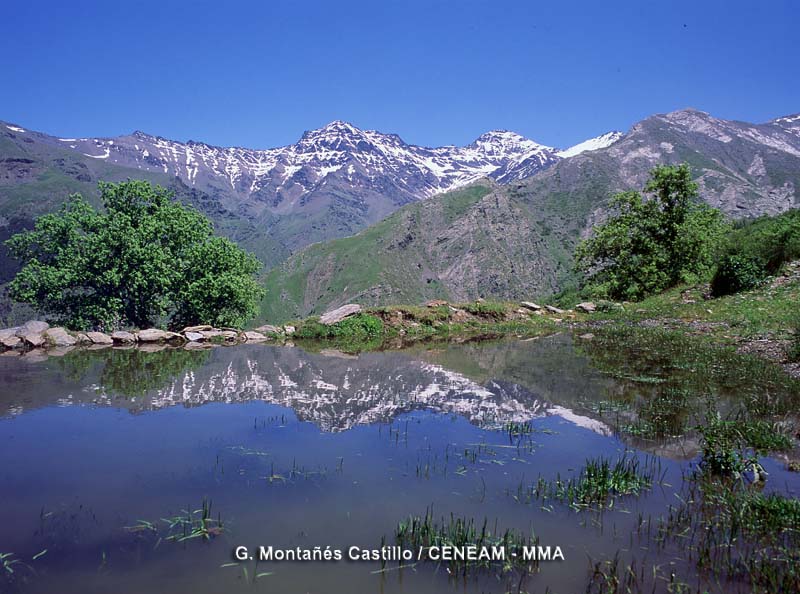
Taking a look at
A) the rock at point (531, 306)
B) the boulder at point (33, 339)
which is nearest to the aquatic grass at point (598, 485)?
the boulder at point (33, 339)

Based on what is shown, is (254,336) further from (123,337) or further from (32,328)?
(32,328)

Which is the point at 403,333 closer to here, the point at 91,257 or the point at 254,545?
the point at 91,257

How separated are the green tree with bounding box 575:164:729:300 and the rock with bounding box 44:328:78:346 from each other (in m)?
36.0

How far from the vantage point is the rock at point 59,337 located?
77.8 ft

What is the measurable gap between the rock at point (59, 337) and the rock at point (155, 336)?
2785 mm

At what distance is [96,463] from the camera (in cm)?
858

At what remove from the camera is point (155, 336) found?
83.9 ft

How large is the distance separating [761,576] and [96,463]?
936 centimetres

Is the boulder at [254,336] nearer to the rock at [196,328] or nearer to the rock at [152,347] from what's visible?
→ the rock at [196,328]

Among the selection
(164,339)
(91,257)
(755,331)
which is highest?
(91,257)

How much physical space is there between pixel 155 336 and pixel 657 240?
3772cm

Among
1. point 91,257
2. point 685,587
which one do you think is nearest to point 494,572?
point 685,587

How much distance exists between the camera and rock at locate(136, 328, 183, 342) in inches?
999

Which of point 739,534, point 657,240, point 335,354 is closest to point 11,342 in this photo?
point 335,354
